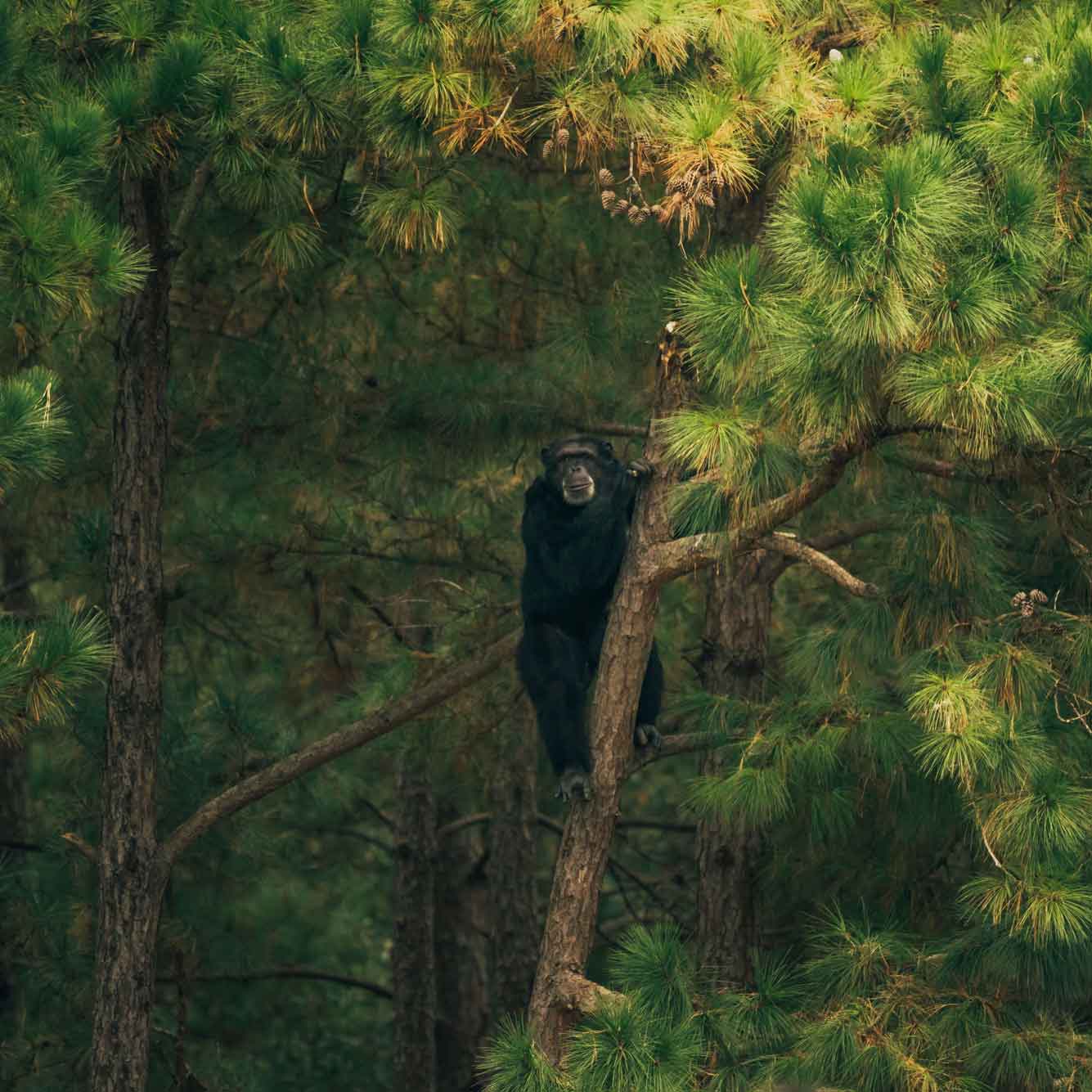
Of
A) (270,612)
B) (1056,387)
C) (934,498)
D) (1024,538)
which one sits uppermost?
(1056,387)

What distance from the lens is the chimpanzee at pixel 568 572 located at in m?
6.77

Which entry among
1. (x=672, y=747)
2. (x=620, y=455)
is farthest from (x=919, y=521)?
(x=620, y=455)

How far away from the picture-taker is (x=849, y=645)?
6352 millimetres

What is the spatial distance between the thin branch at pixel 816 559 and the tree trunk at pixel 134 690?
10.1 feet

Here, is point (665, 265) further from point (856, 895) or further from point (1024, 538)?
point (856, 895)

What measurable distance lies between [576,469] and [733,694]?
6.48 ft

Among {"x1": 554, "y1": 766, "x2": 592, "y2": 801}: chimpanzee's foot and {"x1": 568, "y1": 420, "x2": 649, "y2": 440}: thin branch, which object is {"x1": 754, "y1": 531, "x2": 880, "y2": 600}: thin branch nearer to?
{"x1": 554, "y1": 766, "x2": 592, "y2": 801}: chimpanzee's foot

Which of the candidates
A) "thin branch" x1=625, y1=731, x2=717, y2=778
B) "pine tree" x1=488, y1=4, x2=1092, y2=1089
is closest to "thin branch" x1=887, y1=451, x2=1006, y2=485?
"pine tree" x1=488, y1=4, x2=1092, y2=1089

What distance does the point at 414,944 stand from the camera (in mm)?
10930

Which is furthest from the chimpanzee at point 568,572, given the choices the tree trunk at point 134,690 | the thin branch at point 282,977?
the thin branch at point 282,977

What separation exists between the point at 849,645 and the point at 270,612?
182 inches

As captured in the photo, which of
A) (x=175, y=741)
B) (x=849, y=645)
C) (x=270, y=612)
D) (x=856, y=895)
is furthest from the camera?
(x=270, y=612)

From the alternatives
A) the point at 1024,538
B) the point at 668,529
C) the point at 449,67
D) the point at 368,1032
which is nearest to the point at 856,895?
the point at 1024,538

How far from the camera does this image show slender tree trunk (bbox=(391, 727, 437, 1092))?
10.8 meters
